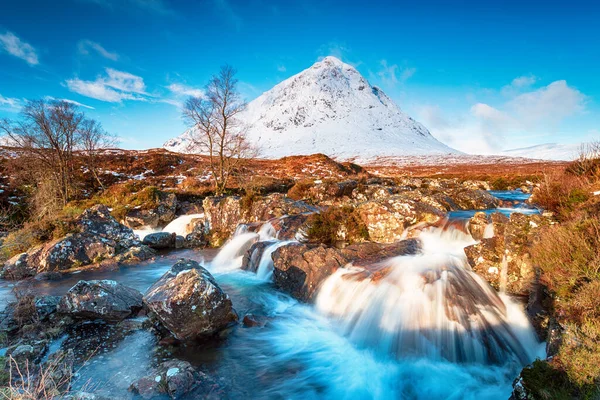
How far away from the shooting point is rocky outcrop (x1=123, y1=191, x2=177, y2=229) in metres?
19.0

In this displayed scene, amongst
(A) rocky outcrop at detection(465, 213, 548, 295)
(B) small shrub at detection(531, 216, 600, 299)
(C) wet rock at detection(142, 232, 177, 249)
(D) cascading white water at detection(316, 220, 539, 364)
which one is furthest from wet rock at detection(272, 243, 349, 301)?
(C) wet rock at detection(142, 232, 177, 249)

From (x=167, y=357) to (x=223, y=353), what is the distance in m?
1.14

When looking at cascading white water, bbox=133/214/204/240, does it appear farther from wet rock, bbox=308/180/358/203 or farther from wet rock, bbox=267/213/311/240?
wet rock, bbox=308/180/358/203

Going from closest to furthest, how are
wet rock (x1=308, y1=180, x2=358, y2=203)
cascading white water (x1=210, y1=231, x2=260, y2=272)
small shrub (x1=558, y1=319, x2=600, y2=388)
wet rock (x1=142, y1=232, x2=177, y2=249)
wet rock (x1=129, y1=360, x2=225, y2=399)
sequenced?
small shrub (x1=558, y1=319, x2=600, y2=388) → wet rock (x1=129, y1=360, x2=225, y2=399) → cascading white water (x1=210, y1=231, x2=260, y2=272) → wet rock (x1=142, y1=232, x2=177, y2=249) → wet rock (x1=308, y1=180, x2=358, y2=203)

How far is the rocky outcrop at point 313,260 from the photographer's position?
9.09 meters

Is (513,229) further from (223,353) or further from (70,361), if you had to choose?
(70,361)

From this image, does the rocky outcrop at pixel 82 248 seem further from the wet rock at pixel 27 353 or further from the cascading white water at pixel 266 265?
the wet rock at pixel 27 353

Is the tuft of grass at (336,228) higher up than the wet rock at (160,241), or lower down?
higher up

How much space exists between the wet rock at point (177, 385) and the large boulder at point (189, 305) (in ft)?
3.91

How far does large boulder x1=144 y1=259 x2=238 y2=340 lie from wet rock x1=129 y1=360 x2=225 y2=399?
1.19 metres

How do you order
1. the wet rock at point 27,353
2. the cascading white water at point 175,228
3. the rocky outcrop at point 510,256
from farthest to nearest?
the cascading white water at point 175,228, the rocky outcrop at point 510,256, the wet rock at point 27,353

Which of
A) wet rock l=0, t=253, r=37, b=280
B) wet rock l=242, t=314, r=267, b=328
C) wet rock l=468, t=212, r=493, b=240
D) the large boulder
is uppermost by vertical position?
wet rock l=468, t=212, r=493, b=240

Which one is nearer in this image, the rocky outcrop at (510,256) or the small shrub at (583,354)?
the small shrub at (583,354)

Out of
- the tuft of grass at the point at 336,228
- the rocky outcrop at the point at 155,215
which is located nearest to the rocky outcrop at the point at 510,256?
the tuft of grass at the point at 336,228
